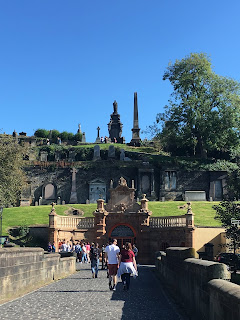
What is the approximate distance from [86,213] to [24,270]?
30496mm

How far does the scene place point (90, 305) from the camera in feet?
34.6

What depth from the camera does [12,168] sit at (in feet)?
122

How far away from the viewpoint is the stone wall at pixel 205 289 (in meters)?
5.28

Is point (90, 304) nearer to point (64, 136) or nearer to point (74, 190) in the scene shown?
point (74, 190)

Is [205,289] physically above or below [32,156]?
below

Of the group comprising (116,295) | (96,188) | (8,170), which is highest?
(8,170)

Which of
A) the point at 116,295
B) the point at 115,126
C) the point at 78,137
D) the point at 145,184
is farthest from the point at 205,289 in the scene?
the point at 78,137

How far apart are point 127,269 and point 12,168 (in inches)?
1017

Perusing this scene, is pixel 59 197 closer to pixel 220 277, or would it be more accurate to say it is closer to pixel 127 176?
pixel 127 176

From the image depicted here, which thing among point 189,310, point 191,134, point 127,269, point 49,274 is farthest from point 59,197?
point 189,310

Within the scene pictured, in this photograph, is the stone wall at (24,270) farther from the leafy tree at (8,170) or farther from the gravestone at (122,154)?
the gravestone at (122,154)

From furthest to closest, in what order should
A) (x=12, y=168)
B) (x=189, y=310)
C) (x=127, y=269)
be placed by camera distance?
(x=12, y=168), (x=127, y=269), (x=189, y=310)

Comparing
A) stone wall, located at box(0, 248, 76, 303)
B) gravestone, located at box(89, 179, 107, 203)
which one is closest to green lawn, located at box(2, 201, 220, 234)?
gravestone, located at box(89, 179, 107, 203)

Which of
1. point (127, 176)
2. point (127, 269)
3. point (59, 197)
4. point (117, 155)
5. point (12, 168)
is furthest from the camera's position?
point (117, 155)
